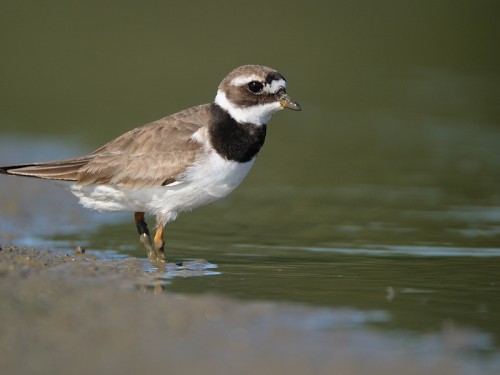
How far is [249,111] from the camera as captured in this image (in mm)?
9961

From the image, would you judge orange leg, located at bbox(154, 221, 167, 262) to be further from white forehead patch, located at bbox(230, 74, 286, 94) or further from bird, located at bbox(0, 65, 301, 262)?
white forehead patch, located at bbox(230, 74, 286, 94)

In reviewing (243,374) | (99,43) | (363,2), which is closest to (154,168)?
(243,374)

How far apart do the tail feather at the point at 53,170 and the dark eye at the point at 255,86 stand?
1929mm

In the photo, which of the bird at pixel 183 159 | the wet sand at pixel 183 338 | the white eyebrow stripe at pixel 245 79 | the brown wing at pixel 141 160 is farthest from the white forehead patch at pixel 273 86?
the wet sand at pixel 183 338

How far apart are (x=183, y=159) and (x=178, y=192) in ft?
1.19

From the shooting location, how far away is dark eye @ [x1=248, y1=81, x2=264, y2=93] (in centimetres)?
998

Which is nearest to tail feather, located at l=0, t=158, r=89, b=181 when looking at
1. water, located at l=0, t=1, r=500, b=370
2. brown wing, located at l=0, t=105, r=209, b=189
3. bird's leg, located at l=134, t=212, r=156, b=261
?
brown wing, located at l=0, t=105, r=209, b=189

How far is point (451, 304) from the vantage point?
823 cm

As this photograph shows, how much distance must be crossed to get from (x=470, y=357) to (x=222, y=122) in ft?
13.7

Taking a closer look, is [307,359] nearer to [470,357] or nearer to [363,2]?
[470,357]

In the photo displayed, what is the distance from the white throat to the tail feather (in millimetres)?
1631

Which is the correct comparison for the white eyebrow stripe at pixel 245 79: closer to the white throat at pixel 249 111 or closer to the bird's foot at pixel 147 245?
the white throat at pixel 249 111

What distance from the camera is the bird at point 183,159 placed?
9.77 meters

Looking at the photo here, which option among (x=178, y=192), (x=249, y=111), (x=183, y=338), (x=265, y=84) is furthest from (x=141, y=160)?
(x=183, y=338)
